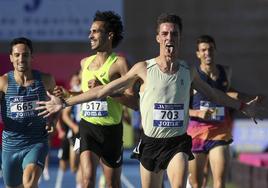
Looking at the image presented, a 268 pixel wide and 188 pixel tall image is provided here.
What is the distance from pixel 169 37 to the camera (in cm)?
853

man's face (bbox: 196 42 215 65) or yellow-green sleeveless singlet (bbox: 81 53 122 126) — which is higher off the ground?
man's face (bbox: 196 42 215 65)

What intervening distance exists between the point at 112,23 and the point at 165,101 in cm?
→ 162

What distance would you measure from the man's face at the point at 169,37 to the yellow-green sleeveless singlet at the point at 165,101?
19 cm

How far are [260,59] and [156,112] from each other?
90.0 feet

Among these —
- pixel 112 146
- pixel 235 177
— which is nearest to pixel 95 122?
pixel 112 146

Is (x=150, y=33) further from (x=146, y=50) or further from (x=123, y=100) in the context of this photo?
(x=123, y=100)

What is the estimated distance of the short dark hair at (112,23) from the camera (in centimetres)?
976

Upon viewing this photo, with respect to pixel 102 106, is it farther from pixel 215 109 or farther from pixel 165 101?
pixel 215 109

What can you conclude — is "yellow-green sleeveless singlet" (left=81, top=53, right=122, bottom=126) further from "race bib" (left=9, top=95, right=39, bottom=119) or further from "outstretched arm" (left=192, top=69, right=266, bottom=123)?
"outstretched arm" (left=192, top=69, right=266, bottom=123)

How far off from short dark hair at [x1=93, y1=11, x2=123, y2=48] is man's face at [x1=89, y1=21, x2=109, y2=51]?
0.19ft

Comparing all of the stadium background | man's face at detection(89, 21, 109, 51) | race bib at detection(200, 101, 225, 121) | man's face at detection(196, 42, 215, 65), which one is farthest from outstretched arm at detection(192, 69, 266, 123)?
the stadium background

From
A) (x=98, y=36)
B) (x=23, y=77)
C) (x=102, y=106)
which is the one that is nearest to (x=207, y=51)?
(x=98, y=36)

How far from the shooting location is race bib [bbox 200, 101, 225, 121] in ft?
36.0

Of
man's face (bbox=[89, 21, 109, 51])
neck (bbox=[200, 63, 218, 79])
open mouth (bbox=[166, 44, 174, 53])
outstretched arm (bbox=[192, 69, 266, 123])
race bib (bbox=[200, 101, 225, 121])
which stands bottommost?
race bib (bbox=[200, 101, 225, 121])
